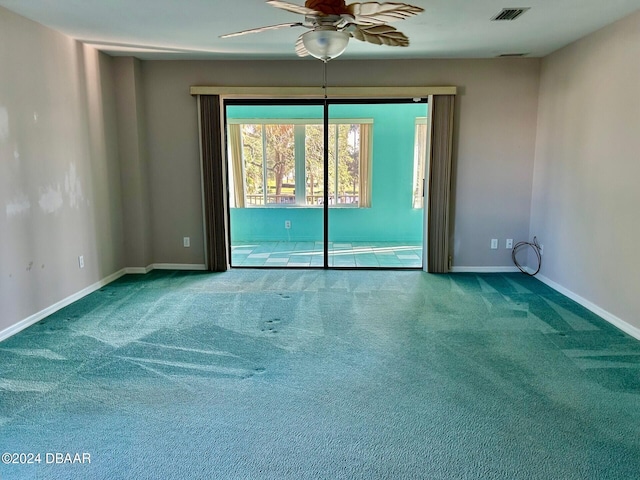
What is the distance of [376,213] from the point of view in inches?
271

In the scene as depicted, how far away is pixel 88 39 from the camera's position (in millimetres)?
4066

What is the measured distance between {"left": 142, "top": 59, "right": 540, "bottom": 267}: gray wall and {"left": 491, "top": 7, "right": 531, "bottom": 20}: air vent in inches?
60.0

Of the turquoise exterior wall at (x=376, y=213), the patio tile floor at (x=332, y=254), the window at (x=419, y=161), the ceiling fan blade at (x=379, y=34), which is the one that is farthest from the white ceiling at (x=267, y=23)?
the patio tile floor at (x=332, y=254)

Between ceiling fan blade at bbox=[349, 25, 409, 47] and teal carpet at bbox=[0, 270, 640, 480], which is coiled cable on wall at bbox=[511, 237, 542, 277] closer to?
teal carpet at bbox=[0, 270, 640, 480]

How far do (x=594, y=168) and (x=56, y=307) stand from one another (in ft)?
17.1

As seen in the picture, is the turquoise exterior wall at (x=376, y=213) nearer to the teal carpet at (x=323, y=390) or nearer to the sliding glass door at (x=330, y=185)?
the sliding glass door at (x=330, y=185)

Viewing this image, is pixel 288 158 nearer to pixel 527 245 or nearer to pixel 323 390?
pixel 527 245

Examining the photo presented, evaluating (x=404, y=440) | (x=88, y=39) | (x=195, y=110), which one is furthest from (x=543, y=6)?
(x=88, y=39)

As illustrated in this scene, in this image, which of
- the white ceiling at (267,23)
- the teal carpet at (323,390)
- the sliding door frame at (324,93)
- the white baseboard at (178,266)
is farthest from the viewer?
the white baseboard at (178,266)

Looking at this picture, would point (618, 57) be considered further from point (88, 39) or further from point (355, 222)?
point (88, 39)

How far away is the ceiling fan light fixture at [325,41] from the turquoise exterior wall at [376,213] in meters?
3.92

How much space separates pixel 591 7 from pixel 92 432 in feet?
14.5

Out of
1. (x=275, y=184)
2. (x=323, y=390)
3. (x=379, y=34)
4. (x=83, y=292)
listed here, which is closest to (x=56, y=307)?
(x=83, y=292)

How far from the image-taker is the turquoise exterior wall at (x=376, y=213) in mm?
6504
